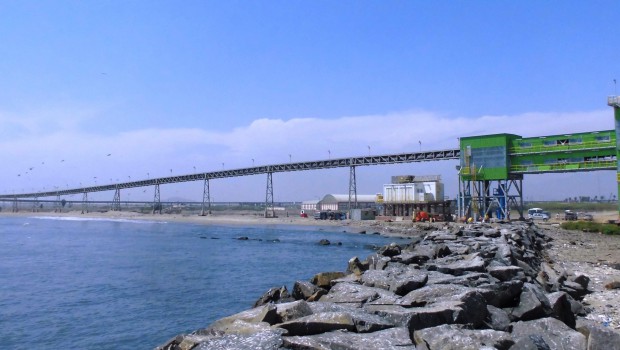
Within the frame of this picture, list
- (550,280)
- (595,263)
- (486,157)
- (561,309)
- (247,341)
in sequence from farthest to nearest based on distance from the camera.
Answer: (486,157) < (595,263) < (550,280) < (561,309) < (247,341)

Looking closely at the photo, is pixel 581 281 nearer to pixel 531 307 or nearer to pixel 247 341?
pixel 531 307

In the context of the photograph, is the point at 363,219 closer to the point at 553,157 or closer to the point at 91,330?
the point at 553,157

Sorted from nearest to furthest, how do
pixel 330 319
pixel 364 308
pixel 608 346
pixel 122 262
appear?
pixel 608 346 → pixel 330 319 → pixel 364 308 → pixel 122 262

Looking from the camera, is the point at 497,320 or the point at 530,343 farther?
the point at 497,320

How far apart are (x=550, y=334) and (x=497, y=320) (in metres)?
1.02

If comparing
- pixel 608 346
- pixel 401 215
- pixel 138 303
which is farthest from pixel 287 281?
pixel 401 215

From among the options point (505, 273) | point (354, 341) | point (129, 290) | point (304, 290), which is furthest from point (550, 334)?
point (129, 290)

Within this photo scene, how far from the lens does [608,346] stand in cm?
636

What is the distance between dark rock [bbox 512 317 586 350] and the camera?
6574mm

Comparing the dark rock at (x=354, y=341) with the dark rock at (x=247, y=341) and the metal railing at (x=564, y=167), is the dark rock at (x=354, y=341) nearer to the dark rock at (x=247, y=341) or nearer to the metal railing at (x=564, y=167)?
the dark rock at (x=247, y=341)

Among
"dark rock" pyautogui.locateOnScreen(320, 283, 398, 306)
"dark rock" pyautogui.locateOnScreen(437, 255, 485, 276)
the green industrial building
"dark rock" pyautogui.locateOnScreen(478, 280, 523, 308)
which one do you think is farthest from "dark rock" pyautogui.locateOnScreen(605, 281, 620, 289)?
the green industrial building

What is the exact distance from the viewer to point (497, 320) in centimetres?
797

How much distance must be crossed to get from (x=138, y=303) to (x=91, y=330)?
3.43 m

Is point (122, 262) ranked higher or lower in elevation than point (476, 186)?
lower
